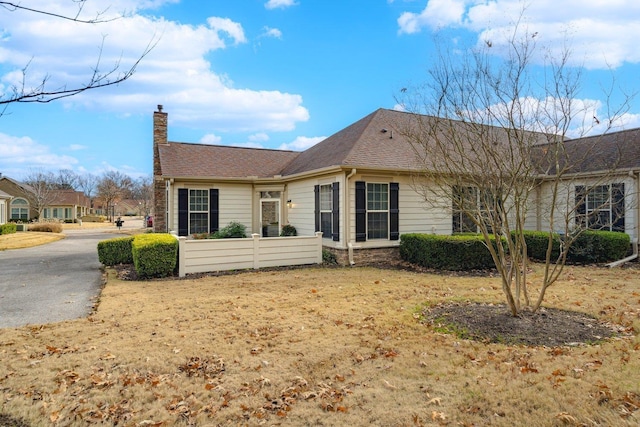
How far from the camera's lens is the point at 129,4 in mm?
3035

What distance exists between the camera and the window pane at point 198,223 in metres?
13.3

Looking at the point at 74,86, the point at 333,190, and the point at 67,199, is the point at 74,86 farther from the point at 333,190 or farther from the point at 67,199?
the point at 67,199

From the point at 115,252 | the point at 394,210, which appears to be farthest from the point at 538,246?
the point at 115,252

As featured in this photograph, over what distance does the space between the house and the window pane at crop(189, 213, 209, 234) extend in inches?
1.4

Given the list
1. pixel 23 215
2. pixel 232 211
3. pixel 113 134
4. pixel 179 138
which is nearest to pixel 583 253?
pixel 232 211

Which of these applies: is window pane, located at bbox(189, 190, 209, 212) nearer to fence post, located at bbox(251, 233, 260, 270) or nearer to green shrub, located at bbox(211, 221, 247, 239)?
green shrub, located at bbox(211, 221, 247, 239)

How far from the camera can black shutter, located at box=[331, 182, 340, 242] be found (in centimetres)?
1052

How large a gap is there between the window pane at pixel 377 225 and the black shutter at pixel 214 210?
5.78 meters

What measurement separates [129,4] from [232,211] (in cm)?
1115

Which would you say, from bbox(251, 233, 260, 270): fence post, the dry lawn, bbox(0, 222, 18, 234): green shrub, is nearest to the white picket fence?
bbox(251, 233, 260, 270): fence post

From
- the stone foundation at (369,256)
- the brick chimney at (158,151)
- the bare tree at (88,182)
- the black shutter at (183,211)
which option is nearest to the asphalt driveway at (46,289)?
the black shutter at (183,211)

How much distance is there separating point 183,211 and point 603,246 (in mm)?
12871

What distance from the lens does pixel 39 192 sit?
39.6 m

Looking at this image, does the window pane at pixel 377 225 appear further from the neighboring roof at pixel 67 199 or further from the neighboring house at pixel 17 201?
the neighboring roof at pixel 67 199
